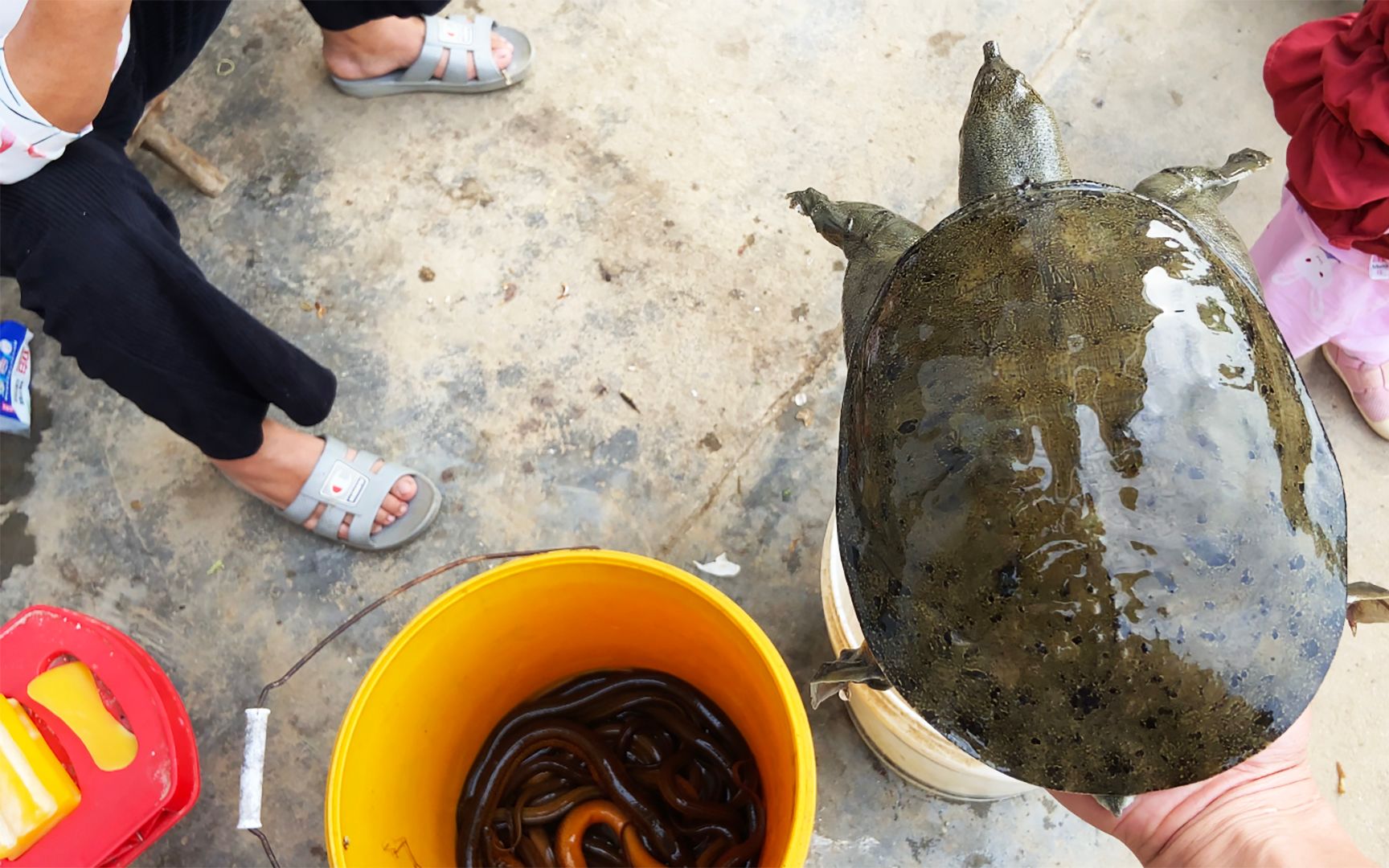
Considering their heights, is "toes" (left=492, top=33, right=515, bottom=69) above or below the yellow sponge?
above

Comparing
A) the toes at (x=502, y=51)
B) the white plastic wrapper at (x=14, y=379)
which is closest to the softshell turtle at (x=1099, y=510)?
the toes at (x=502, y=51)

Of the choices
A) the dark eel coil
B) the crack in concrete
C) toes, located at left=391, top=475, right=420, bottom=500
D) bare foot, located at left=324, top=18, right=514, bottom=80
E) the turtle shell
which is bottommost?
the dark eel coil

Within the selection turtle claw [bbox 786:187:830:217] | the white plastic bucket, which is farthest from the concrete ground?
turtle claw [bbox 786:187:830:217]

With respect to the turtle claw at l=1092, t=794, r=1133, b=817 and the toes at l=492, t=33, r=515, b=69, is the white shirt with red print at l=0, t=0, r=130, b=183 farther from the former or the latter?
the turtle claw at l=1092, t=794, r=1133, b=817

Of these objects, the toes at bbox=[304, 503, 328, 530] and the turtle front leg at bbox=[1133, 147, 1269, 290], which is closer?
the turtle front leg at bbox=[1133, 147, 1269, 290]

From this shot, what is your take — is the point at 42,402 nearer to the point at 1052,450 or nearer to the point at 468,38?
the point at 468,38

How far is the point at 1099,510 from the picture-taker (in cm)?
86

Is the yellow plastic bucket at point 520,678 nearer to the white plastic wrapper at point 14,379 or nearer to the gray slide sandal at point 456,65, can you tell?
the white plastic wrapper at point 14,379

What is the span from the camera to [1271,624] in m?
0.88

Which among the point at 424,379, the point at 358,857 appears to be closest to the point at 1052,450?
the point at 358,857

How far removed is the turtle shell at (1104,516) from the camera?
864 millimetres

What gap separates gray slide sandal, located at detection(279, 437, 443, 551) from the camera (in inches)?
79.2

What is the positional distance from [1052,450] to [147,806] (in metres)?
1.68

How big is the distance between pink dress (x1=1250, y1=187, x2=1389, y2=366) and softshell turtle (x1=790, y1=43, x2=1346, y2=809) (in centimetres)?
91
